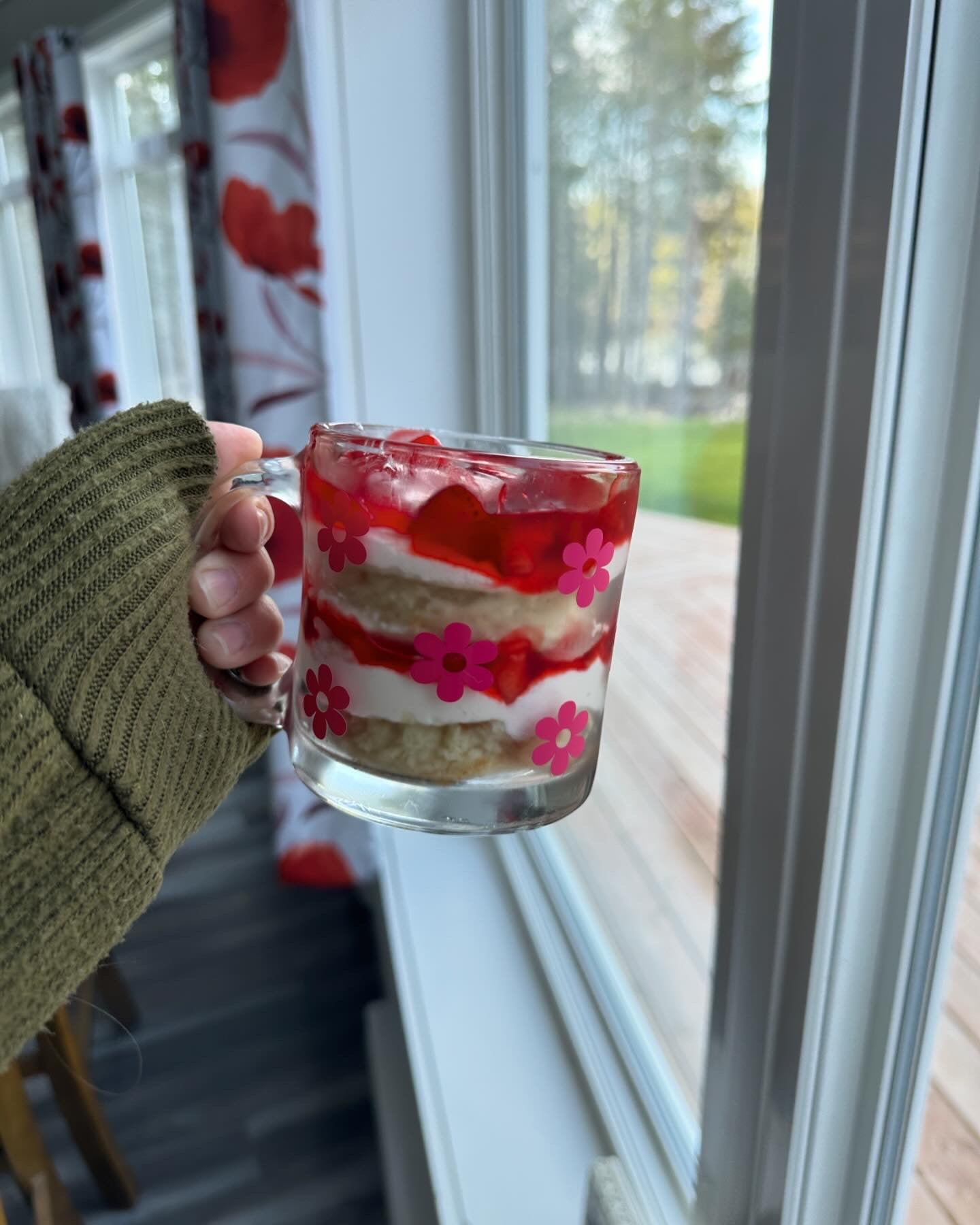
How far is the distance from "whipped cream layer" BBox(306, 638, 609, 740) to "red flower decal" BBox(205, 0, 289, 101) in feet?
3.80

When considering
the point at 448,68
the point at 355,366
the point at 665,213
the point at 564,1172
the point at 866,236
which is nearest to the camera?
the point at 866,236

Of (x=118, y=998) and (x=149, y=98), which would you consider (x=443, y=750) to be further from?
(x=149, y=98)

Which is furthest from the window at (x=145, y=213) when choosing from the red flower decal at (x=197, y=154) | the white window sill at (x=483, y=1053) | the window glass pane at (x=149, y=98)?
the white window sill at (x=483, y=1053)

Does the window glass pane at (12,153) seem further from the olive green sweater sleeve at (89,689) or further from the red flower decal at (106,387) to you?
the olive green sweater sleeve at (89,689)

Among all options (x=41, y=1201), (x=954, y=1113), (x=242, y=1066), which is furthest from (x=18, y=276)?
(x=954, y=1113)

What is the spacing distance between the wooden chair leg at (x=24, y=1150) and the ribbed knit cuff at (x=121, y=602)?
94cm

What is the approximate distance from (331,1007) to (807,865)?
136cm

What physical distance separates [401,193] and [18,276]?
3204mm

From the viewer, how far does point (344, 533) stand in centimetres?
36

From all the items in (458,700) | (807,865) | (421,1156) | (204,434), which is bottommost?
(421,1156)

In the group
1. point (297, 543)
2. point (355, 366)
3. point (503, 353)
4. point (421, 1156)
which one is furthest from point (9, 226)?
point (421, 1156)

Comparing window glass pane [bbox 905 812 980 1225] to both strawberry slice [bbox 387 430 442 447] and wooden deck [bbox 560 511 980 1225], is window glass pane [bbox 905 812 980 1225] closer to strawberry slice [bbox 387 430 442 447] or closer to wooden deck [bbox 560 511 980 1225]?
wooden deck [bbox 560 511 980 1225]

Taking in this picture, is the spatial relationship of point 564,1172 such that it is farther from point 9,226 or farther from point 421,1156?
point 9,226

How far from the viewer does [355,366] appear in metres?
1.22
